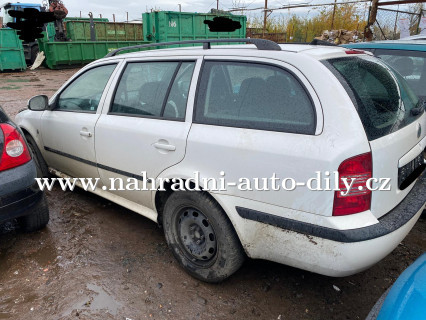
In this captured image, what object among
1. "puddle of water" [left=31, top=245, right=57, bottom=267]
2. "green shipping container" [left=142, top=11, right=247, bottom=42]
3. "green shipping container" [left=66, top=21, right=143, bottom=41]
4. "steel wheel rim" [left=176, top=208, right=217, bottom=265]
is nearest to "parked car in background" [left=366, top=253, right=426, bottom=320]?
"steel wheel rim" [left=176, top=208, right=217, bottom=265]

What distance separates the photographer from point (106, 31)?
56.1ft

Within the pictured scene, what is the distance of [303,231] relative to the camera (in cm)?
194

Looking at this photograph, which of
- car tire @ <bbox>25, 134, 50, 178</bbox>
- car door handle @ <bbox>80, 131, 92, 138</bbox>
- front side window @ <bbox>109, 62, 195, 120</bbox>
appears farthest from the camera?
car tire @ <bbox>25, 134, 50, 178</bbox>

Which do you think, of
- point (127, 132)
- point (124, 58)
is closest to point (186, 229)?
point (127, 132)

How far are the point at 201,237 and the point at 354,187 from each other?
1169mm

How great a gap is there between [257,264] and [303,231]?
3.23 ft

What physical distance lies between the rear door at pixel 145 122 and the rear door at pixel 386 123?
1087mm

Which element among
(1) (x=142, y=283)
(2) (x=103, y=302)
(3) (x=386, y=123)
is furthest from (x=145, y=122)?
(3) (x=386, y=123)

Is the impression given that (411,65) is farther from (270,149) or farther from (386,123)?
(270,149)

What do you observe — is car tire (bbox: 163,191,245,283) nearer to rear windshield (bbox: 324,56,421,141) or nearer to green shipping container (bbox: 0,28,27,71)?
rear windshield (bbox: 324,56,421,141)

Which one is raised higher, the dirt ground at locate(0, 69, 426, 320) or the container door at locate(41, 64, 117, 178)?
the container door at locate(41, 64, 117, 178)

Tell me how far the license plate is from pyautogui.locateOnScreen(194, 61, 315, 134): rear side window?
2.29ft

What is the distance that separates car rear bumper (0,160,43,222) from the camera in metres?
2.66

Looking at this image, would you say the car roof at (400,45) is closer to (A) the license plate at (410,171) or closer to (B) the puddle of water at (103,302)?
(A) the license plate at (410,171)
